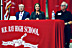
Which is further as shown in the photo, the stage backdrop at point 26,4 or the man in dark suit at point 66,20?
the stage backdrop at point 26,4

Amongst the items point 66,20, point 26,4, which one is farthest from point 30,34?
point 26,4

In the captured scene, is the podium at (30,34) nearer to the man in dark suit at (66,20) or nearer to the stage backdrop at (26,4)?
the man in dark suit at (66,20)

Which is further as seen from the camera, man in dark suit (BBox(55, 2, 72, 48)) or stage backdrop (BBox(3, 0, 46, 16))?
stage backdrop (BBox(3, 0, 46, 16))

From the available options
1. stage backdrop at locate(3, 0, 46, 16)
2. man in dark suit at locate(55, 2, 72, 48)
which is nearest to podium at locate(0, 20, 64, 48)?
man in dark suit at locate(55, 2, 72, 48)

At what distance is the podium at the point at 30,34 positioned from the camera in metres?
2.07

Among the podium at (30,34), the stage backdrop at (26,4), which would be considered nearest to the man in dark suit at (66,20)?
the podium at (30,34)

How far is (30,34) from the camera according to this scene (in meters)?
2.08

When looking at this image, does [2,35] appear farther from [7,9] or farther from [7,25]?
[7,9]

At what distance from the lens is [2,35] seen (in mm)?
2088

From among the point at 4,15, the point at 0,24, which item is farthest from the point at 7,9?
the point at 0,24

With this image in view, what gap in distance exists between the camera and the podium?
2.07 meters

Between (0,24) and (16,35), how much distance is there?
0.33 m

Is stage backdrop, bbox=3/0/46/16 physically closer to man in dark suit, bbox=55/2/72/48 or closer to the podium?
man in dark suit, bbox=55/2/72/48

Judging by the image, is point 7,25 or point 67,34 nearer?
point 7,25
